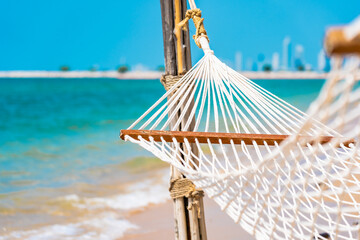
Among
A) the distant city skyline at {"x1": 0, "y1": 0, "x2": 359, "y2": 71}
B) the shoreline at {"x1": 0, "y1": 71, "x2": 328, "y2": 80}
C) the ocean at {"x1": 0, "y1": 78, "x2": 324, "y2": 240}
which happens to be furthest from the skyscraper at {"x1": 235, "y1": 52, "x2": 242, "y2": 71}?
the ocean at {"x1": 0, "y1": 78, "x2": 324, "y2": 240}

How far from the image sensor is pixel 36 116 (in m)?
→ 10.3

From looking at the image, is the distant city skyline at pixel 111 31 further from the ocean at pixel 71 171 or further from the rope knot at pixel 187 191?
the rope knot at pixel 187 191

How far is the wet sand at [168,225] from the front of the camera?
10.9 ft

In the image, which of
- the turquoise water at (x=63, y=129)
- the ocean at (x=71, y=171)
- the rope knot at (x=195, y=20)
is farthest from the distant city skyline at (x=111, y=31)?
the rope knot at (x=195, y=20)

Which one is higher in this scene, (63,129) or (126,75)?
(126,75)

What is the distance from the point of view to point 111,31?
25.1 m

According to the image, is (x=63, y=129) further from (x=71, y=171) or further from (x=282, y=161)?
(x=282, y=161)

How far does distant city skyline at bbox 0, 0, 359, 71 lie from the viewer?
75.8 ft

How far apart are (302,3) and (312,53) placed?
2829 millimetres

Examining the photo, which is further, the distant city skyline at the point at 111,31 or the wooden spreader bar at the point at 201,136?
the distant city skyline at the point at 111,31

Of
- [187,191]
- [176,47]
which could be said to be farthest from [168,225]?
[176,47]

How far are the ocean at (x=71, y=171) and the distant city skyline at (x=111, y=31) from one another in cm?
1093

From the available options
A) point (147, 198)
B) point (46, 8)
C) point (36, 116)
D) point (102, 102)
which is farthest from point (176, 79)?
point (46, 8)

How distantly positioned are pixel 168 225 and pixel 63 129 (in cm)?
585
